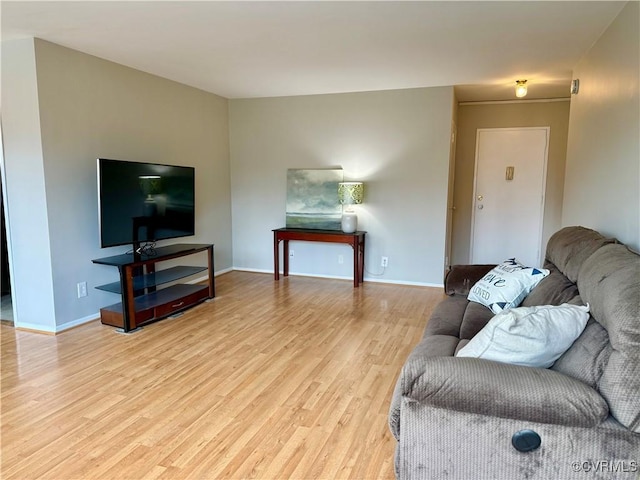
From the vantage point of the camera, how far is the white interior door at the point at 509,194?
569cm

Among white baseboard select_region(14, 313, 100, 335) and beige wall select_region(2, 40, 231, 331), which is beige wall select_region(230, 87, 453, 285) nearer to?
beige wall select_region(2, 40, 231, 331)

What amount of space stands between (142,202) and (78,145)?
0.68 m

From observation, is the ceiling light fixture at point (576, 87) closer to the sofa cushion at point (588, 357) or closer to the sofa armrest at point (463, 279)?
the sofa armrest at point (463, 279)

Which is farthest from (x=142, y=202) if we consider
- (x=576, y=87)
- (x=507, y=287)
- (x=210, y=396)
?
(x=576, y=87)

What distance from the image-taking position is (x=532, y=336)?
5.06 feet

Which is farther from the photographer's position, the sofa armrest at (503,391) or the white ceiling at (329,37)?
the white ceiling at (329,37)

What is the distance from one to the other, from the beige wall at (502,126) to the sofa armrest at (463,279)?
3059 millimetres

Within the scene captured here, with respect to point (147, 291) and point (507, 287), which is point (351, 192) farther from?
point (507, 287)

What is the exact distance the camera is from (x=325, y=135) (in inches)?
209

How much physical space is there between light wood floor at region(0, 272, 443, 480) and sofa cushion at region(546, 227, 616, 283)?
3.96 ft

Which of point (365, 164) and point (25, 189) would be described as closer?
point (25, 189)

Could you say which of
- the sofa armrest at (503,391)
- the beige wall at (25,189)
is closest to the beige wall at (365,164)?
the beige wall at (25,189)

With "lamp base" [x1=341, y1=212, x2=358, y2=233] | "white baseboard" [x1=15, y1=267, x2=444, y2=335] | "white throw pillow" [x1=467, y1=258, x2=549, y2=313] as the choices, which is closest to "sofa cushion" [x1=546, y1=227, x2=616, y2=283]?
"white throw pillow" [x1=467, y1=258, x2=549, y2=313]

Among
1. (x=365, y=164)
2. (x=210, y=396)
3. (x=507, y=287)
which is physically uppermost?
(x=365, y=164)
